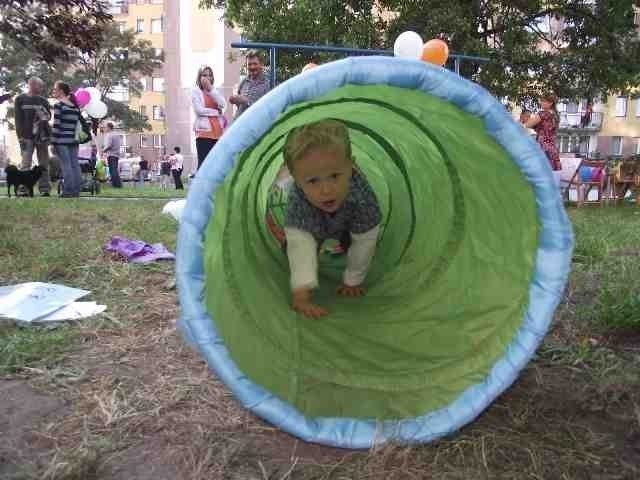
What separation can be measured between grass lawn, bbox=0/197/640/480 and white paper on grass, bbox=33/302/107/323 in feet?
0.23

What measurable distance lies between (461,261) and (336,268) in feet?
3.09

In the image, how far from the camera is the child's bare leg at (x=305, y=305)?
2.22 metres

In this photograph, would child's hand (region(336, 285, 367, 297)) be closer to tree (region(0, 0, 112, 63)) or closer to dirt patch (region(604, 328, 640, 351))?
dirt patch (region(604, 328, 640, 351))

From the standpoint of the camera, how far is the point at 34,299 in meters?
2.91

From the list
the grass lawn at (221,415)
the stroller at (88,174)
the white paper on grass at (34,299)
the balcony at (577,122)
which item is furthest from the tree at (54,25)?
the balcony at (577,122)

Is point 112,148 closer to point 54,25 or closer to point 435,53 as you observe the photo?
point 54,25

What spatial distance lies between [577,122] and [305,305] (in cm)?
4102

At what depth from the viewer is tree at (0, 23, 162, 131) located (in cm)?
2730

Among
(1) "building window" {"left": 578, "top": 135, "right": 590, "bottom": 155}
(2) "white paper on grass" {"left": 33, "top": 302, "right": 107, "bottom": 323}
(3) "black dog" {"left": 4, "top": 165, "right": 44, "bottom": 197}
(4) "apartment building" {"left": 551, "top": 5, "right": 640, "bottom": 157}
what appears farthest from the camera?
(1) "building window" {"left": 578, "top": 135, "right": 590, "bottom": 155}

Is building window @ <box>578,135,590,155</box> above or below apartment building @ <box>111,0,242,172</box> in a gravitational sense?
below

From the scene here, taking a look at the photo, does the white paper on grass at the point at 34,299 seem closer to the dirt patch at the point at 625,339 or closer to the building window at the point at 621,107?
the dirt patch at the point at 625,339

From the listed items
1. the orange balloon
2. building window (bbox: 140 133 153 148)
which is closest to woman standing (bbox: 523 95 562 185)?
the orange balloon

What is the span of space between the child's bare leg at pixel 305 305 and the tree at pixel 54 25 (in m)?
5.89

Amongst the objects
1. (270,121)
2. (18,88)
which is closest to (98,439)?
(270,121)
